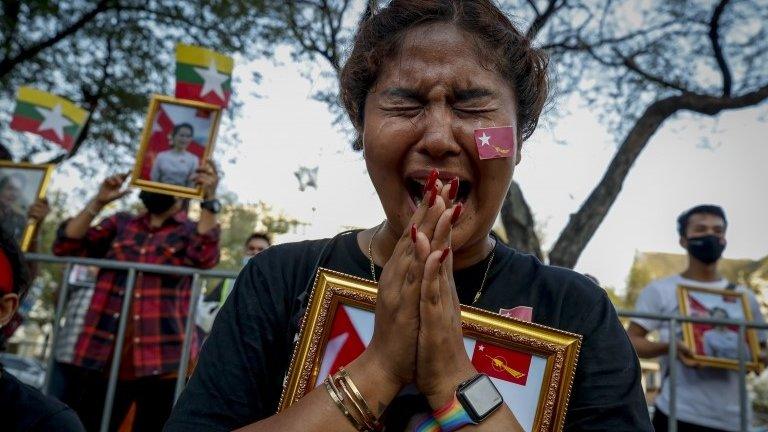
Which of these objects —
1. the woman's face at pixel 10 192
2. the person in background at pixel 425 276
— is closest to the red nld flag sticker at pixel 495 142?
the person in background at pixel 425 276

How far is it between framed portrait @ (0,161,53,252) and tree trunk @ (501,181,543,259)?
4.78 metres

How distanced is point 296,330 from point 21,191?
15.4ft

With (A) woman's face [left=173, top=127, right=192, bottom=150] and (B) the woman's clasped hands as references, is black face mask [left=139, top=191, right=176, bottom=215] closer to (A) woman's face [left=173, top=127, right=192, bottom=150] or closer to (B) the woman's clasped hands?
(A) woman's face [left=173, top=127, right=192, bottom=150]

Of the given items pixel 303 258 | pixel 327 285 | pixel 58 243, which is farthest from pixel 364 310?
pixel 58 243

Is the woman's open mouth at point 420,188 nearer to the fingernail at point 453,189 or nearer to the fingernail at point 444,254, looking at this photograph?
the fingernail at point 453,189

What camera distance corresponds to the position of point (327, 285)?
133cm

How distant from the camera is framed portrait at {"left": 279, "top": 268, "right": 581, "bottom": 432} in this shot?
1.25 metres

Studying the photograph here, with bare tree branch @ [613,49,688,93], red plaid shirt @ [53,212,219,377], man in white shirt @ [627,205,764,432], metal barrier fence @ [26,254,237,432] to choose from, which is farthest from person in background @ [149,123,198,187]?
bare tree branch @ [613,49,688,93]

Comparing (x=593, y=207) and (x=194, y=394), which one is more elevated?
(x=593, y=207)

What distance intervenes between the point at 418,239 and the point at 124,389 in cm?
355

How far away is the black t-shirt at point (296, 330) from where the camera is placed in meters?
1.27

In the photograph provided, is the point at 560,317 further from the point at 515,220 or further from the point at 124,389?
the point at 515,220

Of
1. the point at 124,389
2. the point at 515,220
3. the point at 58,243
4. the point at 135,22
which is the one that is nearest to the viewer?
the point at 124,389

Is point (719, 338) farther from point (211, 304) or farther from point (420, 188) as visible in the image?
point (211, 304)
